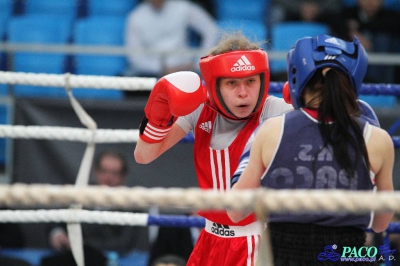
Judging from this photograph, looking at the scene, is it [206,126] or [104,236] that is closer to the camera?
[206,126]

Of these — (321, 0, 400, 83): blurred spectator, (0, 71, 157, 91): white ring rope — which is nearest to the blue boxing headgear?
(0, 71, 157, 91): white ring rope

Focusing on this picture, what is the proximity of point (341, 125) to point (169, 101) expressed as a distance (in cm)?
66

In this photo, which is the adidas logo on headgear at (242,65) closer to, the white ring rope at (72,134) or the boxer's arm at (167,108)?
the boxer's arm at (167,108)

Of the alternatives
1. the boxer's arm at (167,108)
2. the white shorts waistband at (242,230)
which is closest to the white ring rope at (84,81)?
the boxer's arm at (167,108)

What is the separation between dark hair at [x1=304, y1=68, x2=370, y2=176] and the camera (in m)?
1.68

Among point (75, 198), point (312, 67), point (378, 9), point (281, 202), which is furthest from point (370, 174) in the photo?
point (378, 9)

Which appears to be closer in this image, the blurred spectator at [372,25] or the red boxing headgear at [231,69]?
the red boxing headgear at [231,69]

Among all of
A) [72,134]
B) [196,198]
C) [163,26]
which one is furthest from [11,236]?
[196,198]

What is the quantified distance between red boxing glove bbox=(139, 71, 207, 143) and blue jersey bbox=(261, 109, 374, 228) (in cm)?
50

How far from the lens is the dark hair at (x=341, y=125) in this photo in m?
1.68

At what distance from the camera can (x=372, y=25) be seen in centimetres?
514

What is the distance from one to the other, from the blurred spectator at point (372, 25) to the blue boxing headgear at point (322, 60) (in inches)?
131

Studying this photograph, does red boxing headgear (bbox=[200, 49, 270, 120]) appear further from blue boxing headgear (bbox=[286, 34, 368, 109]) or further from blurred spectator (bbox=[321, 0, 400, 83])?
blurred spectator (bbox=[321, 0, 400, 83])

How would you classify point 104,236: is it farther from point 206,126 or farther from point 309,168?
point 309,168
